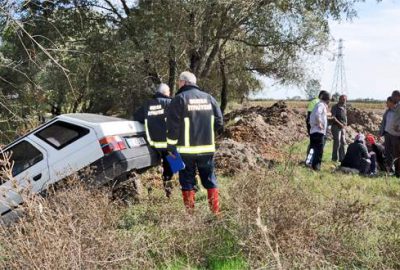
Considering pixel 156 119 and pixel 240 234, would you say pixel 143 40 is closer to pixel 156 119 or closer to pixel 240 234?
pixel 156 119

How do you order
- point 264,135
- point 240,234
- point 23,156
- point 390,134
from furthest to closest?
point 264,135 < point 390,134 < point 23,156 < point 240,234

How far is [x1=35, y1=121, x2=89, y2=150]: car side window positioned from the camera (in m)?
7.18

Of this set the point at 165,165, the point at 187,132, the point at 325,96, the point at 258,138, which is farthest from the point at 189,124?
the point at 258,138

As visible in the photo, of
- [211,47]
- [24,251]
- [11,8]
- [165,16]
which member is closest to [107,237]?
[24,251]

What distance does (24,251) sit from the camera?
11.8ft

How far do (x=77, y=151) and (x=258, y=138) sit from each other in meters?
10.8

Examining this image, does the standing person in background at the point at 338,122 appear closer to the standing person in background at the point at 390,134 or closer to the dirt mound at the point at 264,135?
the dirt mound at the point at 264,135

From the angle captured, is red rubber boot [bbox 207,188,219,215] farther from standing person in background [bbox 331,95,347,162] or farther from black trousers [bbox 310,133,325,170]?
standing person in background [bbox 331,95,347,162]

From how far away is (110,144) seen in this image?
6.95m

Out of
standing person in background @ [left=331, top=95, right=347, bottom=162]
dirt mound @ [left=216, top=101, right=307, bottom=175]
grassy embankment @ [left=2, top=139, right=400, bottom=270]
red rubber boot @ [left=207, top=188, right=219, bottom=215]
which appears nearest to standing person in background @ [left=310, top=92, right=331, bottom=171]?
dirt mound @ [left=216, top=101, right=307, bottom=175]

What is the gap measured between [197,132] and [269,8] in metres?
11.0

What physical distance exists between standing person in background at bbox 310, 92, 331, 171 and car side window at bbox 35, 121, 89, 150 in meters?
5.70

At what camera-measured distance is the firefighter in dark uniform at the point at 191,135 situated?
6.52m

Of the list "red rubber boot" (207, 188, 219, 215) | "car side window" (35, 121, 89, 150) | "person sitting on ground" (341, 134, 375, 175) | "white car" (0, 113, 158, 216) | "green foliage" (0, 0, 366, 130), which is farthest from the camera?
"green foliage" (0, 0, 366, 130)
